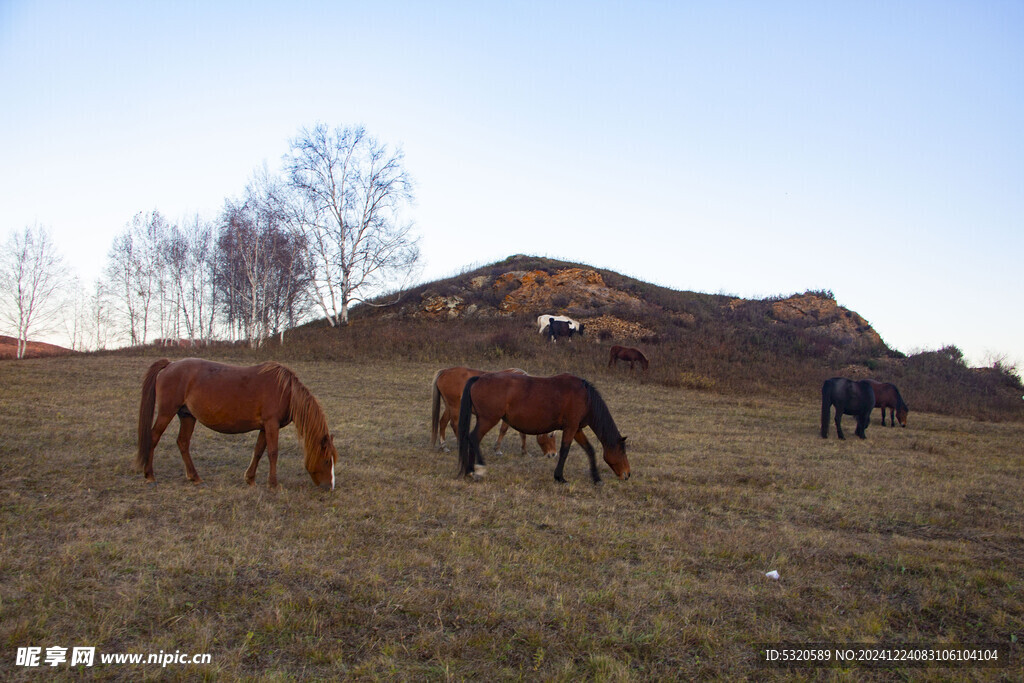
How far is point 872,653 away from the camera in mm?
4152

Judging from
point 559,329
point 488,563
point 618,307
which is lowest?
point 488,563

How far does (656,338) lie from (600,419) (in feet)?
78.0

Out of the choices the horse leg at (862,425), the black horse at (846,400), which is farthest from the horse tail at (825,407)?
the horse leg at (862,425)

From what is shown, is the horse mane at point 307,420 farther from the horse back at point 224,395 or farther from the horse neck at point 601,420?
Answer: the horse neck at point 601,420

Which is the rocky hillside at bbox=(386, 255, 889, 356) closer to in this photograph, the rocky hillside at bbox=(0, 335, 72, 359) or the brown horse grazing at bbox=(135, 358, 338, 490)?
the rocky hillside at bbox=(0, 335, 72, 359)

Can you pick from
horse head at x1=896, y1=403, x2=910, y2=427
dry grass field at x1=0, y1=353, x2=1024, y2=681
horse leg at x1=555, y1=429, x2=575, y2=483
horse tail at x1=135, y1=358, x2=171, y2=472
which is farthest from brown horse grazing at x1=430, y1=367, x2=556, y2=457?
horse head at x1=896, y1=403, x2=910, y2=427

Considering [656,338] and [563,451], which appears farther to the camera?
[656,338]

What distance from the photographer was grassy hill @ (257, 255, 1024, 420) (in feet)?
83.8

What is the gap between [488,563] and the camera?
545 cm

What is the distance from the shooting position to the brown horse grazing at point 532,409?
9.00 metres

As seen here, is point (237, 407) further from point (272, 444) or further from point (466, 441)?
point (466, 441)

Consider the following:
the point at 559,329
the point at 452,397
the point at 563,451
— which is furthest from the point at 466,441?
the point at 559,329

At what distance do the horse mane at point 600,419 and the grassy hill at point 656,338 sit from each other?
1472 centimetres

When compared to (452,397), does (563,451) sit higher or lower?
lower
